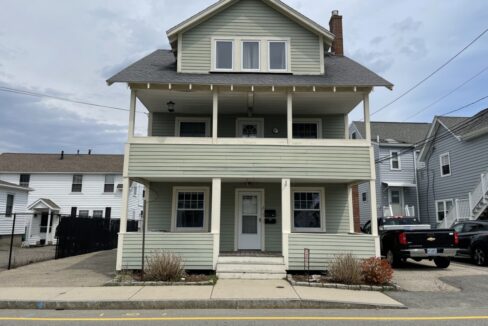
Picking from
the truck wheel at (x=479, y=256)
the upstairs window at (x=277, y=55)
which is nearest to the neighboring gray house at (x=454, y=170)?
the truck wheel at (x=479, y=256)

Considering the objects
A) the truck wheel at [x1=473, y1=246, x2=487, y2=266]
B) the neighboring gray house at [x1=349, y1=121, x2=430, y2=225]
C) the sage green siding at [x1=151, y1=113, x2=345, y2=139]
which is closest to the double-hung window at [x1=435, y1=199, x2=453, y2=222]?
the neighboring gray house at [x1=349, y1=121, x2=430, y2=225]

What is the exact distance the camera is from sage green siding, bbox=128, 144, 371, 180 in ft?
38.0

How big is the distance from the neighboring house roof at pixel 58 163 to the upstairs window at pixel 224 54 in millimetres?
19626

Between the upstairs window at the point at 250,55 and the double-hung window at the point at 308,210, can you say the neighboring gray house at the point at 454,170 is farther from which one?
the upstairs window at the point at 250,55

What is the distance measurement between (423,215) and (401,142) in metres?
5.67

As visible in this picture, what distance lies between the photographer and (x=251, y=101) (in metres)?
12.8

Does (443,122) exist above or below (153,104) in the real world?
above

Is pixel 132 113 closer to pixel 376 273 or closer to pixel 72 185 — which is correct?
pixel 376 273

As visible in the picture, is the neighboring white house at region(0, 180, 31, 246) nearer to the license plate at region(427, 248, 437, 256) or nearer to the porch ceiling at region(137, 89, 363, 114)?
the porch ceiling at region(137, 89, 363, 114)

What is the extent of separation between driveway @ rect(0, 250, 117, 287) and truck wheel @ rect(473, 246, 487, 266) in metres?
12.8

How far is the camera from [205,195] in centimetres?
1366

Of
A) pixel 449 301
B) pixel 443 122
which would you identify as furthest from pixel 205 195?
pixel 443 122

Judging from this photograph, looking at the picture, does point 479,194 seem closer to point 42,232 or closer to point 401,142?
point 401,142

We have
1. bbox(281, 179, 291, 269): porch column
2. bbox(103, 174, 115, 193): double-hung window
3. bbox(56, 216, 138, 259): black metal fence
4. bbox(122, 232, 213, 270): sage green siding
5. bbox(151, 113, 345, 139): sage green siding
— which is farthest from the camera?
bbox(103, 174, 115, 193): double-hung window
